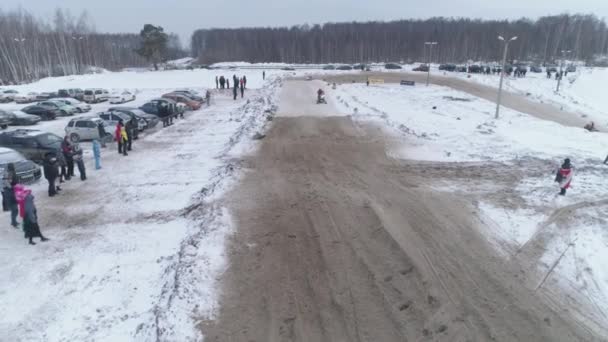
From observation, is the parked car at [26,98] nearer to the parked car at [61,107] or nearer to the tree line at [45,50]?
the parked car at [61,107]

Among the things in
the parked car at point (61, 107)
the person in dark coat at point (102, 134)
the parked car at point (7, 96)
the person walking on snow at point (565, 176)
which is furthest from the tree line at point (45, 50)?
the person walking on snow at point (565, 176)

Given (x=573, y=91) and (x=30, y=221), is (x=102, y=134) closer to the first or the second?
(x=30, y=221)

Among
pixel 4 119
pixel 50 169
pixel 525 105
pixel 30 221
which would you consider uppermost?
pixel 50 169

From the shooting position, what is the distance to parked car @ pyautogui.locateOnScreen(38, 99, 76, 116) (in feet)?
112

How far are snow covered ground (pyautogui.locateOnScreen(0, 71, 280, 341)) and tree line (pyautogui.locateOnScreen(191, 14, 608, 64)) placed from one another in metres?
121

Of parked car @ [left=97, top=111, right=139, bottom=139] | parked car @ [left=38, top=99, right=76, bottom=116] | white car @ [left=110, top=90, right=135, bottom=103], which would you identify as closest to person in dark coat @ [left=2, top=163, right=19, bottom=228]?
parked car @ [left=97, top=111, right=139, bottom=139]

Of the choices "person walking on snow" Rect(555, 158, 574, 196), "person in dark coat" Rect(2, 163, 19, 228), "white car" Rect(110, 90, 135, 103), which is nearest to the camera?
"person in dark coat" Rect(2, 163, 19, 228)

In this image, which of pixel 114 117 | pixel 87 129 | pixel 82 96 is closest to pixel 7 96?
pixel 82 96

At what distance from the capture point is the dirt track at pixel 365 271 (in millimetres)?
7516

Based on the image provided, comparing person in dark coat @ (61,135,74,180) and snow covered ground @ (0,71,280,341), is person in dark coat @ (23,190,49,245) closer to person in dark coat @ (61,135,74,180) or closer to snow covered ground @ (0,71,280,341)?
snow covered ground @ (0,71,280,341)

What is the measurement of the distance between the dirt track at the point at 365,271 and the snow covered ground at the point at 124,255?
768 mm

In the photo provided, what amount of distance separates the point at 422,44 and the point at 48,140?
127682 mm

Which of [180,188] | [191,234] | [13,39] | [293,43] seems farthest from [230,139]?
[293,43]

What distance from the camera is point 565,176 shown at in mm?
14406
